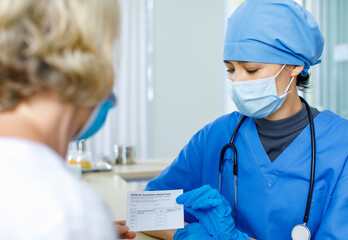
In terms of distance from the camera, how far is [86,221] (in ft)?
1.55

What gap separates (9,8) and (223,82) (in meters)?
4.00

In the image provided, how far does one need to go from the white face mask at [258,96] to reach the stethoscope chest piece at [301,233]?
41cm

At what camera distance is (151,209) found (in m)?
1.14

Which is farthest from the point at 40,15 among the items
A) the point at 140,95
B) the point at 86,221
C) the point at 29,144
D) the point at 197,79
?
the point at 197,79

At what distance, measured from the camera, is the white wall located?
4141mm

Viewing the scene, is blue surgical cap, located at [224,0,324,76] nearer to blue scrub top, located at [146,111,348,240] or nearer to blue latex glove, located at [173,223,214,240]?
blue scrub top, located at [146,111,348,240]

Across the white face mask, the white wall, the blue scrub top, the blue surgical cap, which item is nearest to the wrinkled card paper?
the blue scrub top

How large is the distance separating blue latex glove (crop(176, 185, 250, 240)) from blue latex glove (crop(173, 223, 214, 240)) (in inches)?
0.5

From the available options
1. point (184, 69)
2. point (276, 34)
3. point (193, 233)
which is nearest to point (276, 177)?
point (193, 233)

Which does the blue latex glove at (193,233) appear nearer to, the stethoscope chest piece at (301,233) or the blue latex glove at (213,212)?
the blue latex glove at (213,212)

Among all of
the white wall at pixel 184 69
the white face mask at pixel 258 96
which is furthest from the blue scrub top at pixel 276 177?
the white wall at pixel 184 69

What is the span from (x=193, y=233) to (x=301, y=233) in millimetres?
319

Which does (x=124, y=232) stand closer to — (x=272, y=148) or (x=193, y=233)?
(x=193, y=233)

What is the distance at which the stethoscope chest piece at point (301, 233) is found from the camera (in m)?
1.10
